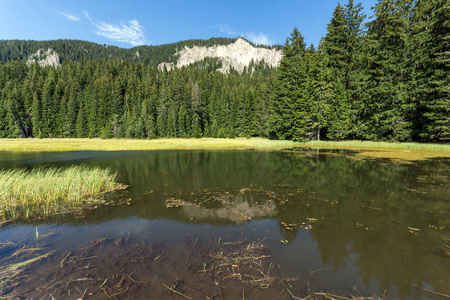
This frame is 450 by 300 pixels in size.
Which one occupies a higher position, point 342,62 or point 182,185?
point 342,62

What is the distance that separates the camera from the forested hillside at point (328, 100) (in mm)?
31875

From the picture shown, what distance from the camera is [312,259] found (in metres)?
5.67

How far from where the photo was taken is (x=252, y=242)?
6.63 metres

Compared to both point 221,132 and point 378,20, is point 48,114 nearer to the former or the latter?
point 221,132

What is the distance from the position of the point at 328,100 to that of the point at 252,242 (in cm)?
4293

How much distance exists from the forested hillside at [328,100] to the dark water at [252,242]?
93.8ft

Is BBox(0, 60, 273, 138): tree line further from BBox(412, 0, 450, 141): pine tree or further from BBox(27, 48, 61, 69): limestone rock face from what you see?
BBox(27, 48, 61, 69): limestone rock face

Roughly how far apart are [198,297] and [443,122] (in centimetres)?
4020

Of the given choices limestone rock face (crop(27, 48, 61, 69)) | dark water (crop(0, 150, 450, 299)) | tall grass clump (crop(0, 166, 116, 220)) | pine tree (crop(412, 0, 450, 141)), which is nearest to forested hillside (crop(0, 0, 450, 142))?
pine tree (crop(412, 0, 450, 141))

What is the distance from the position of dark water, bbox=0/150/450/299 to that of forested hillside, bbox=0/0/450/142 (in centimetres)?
2859

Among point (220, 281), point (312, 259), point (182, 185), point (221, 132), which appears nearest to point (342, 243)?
point (312, 259)

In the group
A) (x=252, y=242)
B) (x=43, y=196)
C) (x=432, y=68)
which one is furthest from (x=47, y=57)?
(x=432, y=68)

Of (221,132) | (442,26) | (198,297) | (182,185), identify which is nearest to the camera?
(198,297)

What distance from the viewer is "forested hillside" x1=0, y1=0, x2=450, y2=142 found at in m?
31.9
